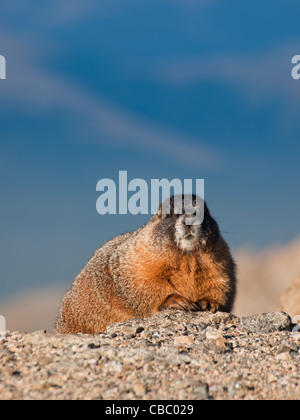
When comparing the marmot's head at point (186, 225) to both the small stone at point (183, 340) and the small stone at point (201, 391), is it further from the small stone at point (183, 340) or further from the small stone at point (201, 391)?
the small stone at point (201, 391)

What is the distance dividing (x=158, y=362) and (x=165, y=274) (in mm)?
3115

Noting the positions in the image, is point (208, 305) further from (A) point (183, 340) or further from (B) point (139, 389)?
(B) point (139, 389)

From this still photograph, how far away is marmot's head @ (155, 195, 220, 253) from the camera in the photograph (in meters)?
8.88

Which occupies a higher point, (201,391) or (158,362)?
(158,362)

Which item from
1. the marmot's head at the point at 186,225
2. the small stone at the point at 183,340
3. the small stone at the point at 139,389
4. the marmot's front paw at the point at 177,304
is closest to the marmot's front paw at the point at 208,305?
the marmot's front paw at the point at 177,304

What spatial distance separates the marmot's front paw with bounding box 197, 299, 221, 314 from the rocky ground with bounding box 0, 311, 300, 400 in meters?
0.78

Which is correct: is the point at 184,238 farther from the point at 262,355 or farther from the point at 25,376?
the point at 25,376

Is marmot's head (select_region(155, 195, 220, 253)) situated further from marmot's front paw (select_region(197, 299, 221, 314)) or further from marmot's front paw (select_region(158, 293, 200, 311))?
marmot's front paw (select_region(197, 299, 221, 314))

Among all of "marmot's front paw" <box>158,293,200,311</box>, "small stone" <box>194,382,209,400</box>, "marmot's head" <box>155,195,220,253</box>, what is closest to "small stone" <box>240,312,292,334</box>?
"marmot's front paw" <box>158,293,200,311</box>

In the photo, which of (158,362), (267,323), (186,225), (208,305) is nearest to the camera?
(158,362)

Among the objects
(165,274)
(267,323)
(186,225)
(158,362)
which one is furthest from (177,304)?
(158,362)

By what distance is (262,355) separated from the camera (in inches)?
275

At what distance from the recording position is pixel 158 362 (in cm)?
629
